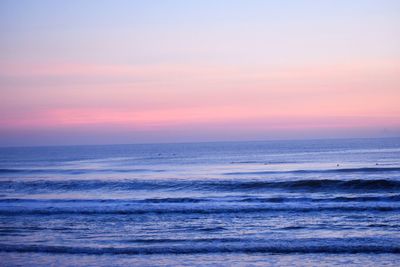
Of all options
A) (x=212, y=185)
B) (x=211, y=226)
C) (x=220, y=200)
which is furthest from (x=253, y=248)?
(x=212, y=185)

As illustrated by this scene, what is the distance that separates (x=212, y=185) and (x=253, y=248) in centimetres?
1897

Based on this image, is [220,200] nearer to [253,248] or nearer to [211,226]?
[211,226]

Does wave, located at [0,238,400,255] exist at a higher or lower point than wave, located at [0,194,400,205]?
higher

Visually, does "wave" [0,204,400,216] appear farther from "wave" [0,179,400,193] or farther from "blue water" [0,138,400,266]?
"wave" [0,179,400,193]

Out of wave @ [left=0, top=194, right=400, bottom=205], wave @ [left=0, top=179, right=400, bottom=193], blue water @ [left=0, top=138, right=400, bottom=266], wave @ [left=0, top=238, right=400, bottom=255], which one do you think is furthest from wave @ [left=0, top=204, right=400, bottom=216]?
wave @ [left=0, top=179, right=400, bottom=193]

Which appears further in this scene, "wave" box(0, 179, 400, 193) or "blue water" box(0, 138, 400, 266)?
"wave" box(0, 179, 400, 193)

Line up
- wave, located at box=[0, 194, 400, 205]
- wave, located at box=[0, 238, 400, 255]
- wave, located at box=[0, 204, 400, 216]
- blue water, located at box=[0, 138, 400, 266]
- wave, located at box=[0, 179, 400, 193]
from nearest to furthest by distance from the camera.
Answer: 1. blue water, located at box=[0, 138, 400, 266]
2. wave, located at box=[0, 238, 400, 255]
3. wave, located at box=[0, 204, 400, 216]
4. wave, located at box=[0, 194, 400, 205]
5. wave, located at box=[0, 179, 400, 193]

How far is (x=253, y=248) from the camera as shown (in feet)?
42.5

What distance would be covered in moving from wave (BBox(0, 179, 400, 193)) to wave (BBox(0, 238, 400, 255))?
588 inches

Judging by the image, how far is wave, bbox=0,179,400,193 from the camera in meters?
28.7

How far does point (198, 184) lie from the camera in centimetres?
3297

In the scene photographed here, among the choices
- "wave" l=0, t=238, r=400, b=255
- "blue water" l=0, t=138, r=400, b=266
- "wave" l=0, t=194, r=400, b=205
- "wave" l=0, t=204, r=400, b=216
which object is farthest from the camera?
"wave" l=0, t=194, r=400, b=205

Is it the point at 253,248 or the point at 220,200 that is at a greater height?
the point at 253,248

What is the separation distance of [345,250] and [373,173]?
26.5 meters
